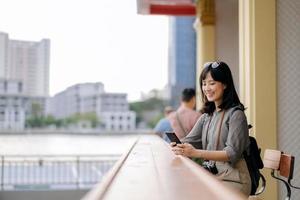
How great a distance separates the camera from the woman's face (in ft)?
5.84

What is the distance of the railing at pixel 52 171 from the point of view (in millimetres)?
8328

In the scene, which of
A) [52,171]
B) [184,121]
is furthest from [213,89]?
[52,171]

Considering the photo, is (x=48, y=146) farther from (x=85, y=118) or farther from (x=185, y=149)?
(x=185, y=149)

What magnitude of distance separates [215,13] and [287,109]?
9.46 feet

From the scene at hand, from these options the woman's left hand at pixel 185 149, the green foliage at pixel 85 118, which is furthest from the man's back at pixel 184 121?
the green foliage at pixel 85 118

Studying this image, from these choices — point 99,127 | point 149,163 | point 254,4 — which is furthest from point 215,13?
point 99,127

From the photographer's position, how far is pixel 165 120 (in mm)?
4621

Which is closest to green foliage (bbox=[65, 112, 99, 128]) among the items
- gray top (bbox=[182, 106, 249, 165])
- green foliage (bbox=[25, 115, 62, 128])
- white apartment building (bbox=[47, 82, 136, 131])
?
white apartment building (bbox=[47, 82, 136, 131])

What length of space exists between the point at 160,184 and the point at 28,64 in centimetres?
1225

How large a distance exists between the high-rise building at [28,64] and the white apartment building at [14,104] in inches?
7.4

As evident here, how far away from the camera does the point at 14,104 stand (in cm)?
1225

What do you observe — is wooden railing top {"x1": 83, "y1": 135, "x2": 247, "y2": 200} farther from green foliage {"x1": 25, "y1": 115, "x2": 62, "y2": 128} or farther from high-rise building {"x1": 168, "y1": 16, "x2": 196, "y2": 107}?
green foliage {"x1": 25, "y1": 115, "x2": 62, "y2": 128}

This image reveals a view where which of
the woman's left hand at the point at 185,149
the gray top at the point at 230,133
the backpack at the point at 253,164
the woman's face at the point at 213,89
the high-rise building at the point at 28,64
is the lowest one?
the backpack at the point at 253,164

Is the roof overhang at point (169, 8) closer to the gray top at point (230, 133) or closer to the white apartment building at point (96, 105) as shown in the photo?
the white apartment building at point (96, 105)
